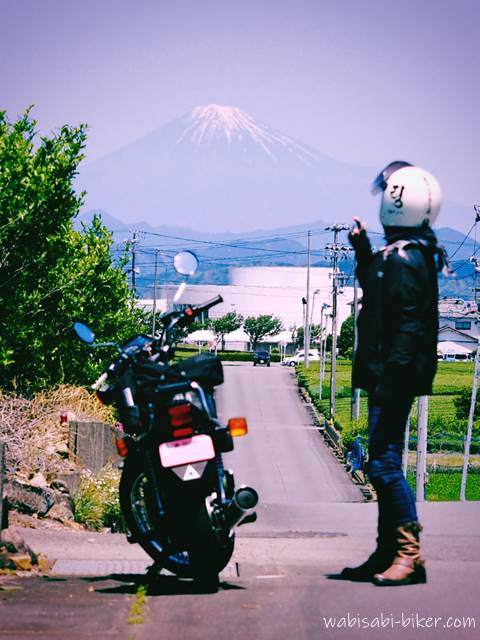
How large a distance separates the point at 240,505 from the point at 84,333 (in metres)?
1.44

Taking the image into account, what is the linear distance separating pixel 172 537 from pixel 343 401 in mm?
93805

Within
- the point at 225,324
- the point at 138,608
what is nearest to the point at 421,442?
the point at 138,608

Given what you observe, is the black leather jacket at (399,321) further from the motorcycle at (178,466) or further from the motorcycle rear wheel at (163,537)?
the motorcycle rear wheel at (163,537)

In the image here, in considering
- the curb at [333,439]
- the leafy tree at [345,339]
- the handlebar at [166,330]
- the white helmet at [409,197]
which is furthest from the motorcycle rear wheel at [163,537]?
the leafy tree at [345,339]

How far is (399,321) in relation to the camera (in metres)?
6.25

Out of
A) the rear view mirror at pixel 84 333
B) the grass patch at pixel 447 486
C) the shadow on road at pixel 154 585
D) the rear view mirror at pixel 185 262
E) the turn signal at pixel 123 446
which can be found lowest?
the grass patch at pixel 447 486

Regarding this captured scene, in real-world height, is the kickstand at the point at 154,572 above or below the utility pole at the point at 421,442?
above

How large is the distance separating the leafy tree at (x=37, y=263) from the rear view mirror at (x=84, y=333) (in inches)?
668

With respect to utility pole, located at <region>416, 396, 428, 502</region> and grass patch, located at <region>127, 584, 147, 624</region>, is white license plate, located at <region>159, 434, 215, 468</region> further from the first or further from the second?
utility pole, located at <region>416, 396, 428, 502</region>

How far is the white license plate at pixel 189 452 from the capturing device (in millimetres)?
6492

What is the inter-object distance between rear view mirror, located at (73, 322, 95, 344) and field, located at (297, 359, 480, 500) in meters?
45.7

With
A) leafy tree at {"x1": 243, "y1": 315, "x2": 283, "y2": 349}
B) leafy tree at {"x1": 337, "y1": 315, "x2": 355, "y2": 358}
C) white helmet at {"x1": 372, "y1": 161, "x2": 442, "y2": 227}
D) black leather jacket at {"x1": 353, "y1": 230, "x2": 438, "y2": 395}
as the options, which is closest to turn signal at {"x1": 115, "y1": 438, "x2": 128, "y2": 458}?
black leather jacket at {"x1": 353, "y1": 230, "x2": 438, "y2": 395}

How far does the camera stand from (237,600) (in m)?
6.04

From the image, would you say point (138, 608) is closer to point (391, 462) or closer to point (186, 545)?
point (186, 545)
